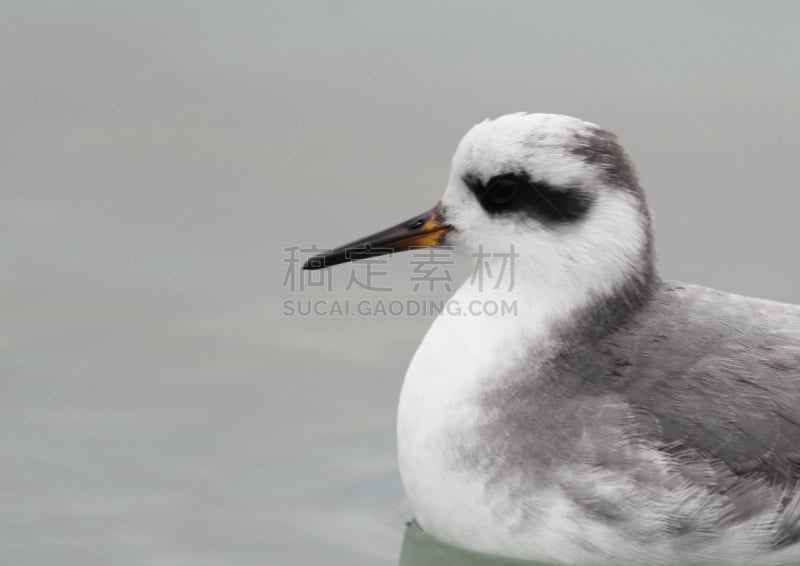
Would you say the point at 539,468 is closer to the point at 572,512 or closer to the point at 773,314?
the point at 572,512

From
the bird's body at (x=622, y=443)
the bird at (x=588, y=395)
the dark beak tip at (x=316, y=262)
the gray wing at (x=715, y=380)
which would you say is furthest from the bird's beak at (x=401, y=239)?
the gray wing at (x=715, y=380)

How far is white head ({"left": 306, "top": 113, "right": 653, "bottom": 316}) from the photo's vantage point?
7859mm

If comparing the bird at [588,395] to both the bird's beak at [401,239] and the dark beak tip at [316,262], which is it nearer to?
the bird's beak at [401,239]

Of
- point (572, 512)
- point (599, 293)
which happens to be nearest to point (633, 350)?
point (599, 293)

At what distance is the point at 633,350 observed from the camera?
26.2ft

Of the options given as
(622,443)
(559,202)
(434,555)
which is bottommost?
(434,555)

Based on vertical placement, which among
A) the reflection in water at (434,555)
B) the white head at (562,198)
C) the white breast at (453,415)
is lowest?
the reflection in water at (434,555)

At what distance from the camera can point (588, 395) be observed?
7914 mm

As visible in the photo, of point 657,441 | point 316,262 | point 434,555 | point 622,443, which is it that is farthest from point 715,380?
point 316,262

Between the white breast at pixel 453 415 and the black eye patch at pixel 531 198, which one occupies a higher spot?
the black eye patch at pixel 531 198

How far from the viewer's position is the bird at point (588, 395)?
7.73 metres

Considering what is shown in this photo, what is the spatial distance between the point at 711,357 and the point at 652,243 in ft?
2.11

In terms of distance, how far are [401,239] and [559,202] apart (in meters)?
0.97

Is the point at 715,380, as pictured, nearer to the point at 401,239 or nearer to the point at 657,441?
the point at 657,441
